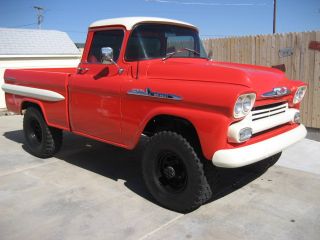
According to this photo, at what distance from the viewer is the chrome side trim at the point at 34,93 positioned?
206 inches

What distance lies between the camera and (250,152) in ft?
11.2

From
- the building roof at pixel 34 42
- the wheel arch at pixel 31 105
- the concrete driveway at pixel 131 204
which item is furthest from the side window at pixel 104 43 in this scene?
the building roof at pixel 34 42

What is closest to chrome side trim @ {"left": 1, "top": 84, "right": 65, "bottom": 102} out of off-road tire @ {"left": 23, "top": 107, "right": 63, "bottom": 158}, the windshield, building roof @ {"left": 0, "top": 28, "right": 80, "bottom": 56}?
off-road tire @ {"left": 23, "top": 107, "right": 63, "bottom": 158}

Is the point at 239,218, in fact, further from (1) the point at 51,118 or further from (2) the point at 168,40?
(1) the point at 51,118

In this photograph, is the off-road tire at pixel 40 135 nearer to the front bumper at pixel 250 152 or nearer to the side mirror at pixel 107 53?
the side mirror at pixel 107 53

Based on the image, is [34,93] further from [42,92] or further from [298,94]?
[298,94]

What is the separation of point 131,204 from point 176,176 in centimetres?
61

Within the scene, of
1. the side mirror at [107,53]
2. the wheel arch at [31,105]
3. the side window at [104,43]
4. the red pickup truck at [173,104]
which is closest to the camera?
the red pickup truck at [173,104]

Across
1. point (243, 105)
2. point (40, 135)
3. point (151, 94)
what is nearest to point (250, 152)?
point (243, 105)

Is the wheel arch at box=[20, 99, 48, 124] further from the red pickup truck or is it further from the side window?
the side window

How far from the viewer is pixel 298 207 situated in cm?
397

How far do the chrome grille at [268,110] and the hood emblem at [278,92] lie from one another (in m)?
0.13

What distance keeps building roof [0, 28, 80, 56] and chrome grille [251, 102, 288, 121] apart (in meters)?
10.2

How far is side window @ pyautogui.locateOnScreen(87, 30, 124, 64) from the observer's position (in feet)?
14.8
